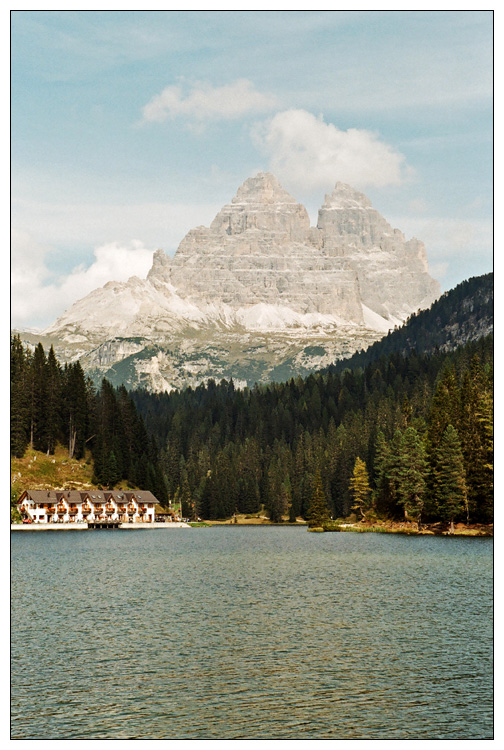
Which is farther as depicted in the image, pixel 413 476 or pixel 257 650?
pixel 413 476

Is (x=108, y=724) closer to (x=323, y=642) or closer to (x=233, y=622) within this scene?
(x=323, y=642)

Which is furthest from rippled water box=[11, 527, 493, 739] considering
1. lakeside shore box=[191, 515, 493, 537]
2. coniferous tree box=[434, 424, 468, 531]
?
coniferous tree box=[434, 424, 468, 531]

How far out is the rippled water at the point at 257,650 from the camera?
43562mm

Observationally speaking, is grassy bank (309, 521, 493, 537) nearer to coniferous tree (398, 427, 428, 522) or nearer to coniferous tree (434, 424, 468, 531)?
coniferous tree (434, 424, 468, 531)

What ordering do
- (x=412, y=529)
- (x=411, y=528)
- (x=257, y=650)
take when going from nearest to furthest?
(x=257, y=650) → (x=412, y=529) → (x=411, y=528)

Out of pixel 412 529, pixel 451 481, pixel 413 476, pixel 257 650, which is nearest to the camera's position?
pixel 257 650

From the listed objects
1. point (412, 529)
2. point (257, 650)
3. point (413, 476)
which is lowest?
point (412, 529)

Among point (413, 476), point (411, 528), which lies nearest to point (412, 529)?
point (411, 528)

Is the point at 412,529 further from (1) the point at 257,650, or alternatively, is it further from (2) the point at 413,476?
(1) the point at 257,650

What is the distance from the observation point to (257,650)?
59.4m

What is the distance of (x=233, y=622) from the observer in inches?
2761

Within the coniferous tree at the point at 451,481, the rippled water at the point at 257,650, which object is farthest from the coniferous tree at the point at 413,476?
the rippled water at the point at 257,650

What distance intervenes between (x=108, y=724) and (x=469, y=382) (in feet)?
462
